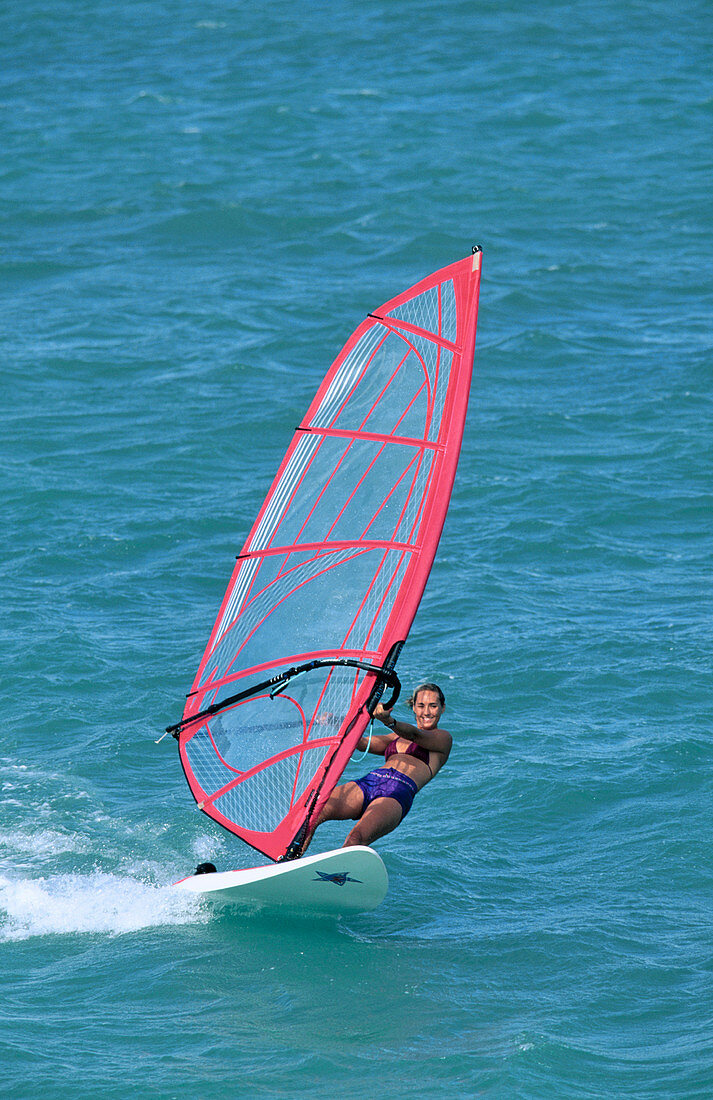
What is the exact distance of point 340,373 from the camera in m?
9.54

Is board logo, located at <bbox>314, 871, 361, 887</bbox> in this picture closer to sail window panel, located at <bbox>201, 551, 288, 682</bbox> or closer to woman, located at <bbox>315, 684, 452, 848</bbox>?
woman, located at <bbox>315, 684, 452, 848</bbox>

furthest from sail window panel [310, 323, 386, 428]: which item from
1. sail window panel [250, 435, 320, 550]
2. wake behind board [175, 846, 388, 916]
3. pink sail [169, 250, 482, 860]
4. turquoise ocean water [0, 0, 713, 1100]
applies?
turquoise ocean water [0, 0, 713, 1100]

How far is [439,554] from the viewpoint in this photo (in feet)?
49.5

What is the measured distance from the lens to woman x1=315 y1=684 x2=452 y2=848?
8609 mm

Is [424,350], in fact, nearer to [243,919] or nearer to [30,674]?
[243,919]

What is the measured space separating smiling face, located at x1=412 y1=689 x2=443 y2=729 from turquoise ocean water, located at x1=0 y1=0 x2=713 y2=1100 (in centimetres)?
133

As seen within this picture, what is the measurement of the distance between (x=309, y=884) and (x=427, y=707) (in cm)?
140

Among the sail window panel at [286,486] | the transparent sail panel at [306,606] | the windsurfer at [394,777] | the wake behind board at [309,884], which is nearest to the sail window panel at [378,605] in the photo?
the transparent sail panel at [306,606]

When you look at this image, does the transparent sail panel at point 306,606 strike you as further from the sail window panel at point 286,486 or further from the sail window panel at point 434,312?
the sail window panel at point 434,312

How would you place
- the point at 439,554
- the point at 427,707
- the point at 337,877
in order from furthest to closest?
the point at 439,554, the point at 427,707, the point at 337,877

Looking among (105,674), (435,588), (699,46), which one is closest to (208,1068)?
(105,674)

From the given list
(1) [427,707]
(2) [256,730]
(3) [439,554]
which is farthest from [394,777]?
(3) [439,554]

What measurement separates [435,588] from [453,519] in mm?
1748

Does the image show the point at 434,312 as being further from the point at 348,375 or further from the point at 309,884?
the point at 309,884
